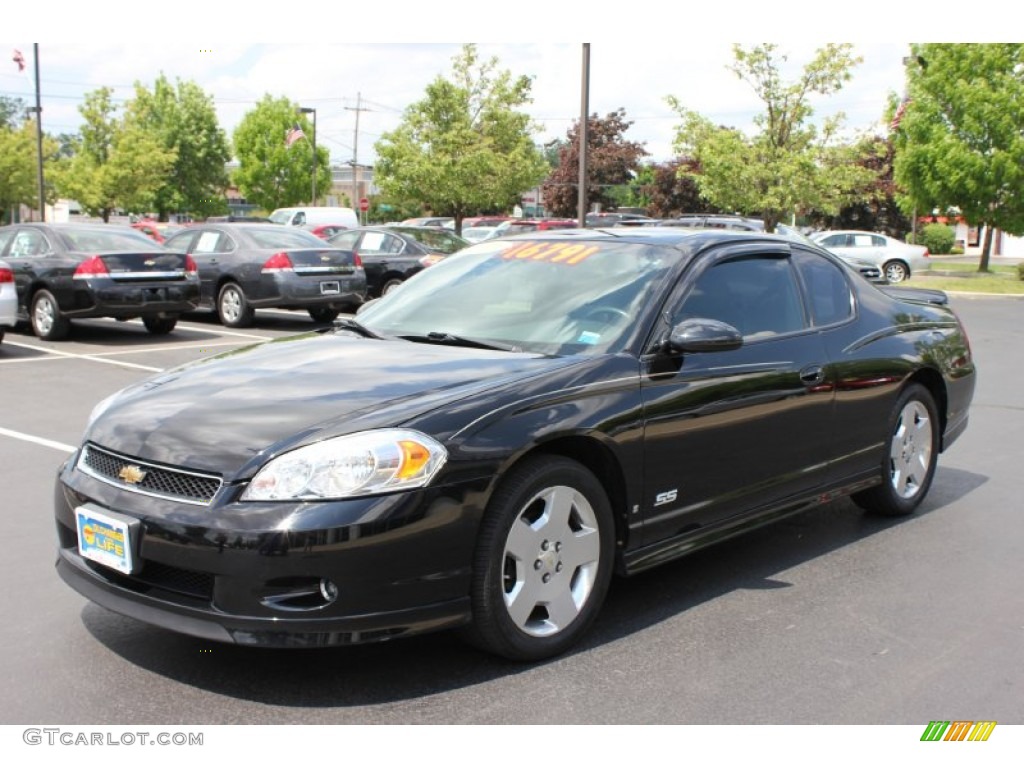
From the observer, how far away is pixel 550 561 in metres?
3.86

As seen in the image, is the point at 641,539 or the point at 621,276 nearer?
the point at 641,539

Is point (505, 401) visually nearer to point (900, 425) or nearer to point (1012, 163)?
point (900, 425)

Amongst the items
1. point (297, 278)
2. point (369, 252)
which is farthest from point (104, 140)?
point (297, 278)

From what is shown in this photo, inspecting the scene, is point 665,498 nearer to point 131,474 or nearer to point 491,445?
point 491,445

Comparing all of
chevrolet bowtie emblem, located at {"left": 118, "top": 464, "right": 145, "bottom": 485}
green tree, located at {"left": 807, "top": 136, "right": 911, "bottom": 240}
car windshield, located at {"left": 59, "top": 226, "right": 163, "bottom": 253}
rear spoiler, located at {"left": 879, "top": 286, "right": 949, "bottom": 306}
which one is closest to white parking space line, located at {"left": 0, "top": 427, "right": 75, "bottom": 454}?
chevrolet bowtie emblem, located at {"left": 118, "top": 464, "right": 145, "bottom": 485}

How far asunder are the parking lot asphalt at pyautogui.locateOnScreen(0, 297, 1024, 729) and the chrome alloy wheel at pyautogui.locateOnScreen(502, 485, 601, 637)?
0.57 ft

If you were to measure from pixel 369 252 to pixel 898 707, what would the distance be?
1602cm

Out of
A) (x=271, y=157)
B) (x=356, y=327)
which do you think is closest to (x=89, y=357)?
(x=356, y=327)

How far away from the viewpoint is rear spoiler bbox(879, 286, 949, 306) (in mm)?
6685

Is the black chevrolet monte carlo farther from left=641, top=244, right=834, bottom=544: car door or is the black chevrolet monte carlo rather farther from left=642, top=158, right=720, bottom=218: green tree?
left=642, top=158, right=720, bottom=218: green tree

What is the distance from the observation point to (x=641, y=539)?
4.24 metres

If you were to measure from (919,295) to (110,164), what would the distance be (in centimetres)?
4602

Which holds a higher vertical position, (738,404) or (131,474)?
(738,404)

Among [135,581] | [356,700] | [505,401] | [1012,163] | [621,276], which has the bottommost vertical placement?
[356,700]
